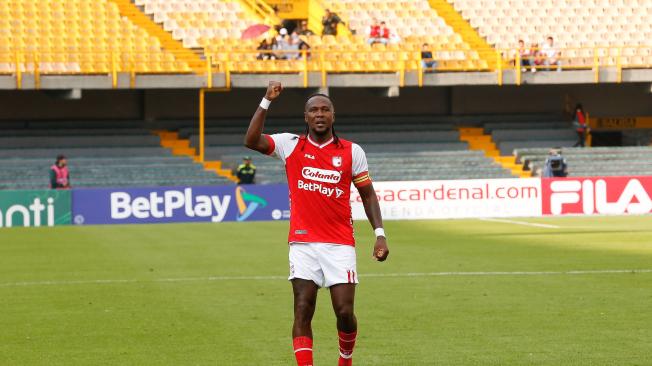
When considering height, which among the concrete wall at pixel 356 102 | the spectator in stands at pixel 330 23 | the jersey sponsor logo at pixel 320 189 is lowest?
the jersey sponsor logo at pixel 320 189

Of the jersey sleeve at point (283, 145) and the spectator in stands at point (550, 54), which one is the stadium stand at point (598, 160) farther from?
the jersey sleeve at point (283, 145)

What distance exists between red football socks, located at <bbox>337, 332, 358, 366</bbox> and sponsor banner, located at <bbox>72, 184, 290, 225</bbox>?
24.8 meters

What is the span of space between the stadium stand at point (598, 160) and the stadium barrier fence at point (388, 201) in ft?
21.1

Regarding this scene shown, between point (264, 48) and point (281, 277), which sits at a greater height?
point (264, 48)

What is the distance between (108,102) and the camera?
44625 mm

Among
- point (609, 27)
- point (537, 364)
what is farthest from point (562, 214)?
point (537, 364)

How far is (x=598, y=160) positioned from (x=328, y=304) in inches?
1171

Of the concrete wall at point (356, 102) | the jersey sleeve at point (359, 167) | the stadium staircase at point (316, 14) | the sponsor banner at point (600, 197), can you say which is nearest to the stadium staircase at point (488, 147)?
the concrete wall at point (356, 102)

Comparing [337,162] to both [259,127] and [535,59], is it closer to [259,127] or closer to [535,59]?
[259,127]

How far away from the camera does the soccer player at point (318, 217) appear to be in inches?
314

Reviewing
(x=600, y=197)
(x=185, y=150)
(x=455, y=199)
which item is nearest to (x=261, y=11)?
(x=185, y=150)

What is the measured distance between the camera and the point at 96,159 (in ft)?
129

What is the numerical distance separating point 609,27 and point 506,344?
3752 centimetres

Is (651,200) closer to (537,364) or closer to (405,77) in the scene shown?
(405,77)
